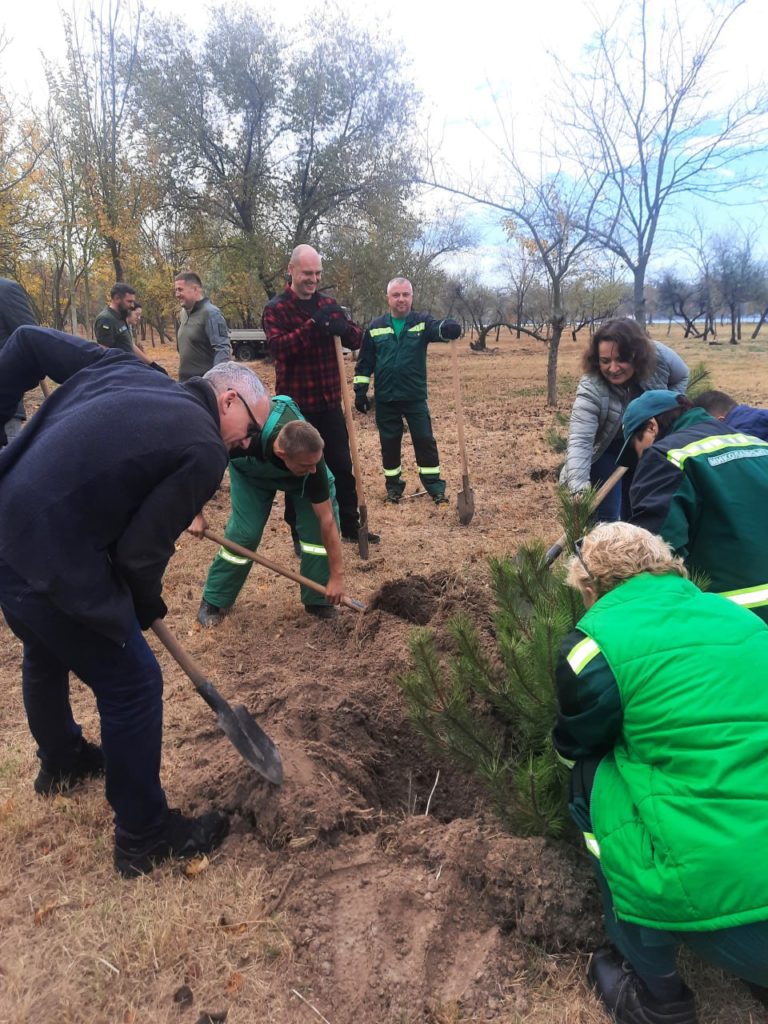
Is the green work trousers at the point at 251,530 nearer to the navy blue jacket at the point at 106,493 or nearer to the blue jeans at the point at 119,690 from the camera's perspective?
the blue jeans at the point at 119,690

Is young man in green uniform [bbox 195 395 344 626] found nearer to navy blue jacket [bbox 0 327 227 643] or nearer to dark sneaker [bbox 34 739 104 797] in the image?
dark sneaker [bbox 34 739 104 797]

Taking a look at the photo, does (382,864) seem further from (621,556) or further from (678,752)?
(621,556)

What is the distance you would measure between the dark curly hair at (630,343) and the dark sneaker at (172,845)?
3.03 m

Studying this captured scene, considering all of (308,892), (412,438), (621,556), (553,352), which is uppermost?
(553,352)

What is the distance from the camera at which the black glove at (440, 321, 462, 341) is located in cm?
541

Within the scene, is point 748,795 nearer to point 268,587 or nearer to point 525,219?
point 268,587

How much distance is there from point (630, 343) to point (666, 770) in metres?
2.74

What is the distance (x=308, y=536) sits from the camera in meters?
3.96

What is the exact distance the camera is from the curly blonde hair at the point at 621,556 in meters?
1.72

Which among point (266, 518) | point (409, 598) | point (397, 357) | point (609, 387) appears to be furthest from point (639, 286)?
point (266, 518)

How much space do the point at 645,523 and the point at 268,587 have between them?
2.98m

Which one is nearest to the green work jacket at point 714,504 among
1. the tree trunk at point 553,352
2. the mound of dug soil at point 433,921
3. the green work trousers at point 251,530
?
the mound of dug soil at point 433,921

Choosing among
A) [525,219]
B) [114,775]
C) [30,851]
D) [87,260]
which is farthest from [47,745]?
[87,260]

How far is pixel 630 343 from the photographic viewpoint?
3680 millimetres
